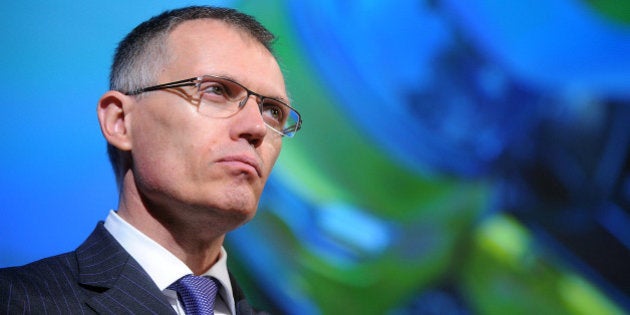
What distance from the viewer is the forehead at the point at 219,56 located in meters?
1.17

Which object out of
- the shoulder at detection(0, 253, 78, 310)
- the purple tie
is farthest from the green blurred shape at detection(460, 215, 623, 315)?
the shoulder at detection(0, 253, 78, 310)

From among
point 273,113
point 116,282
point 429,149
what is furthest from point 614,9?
point 116,282

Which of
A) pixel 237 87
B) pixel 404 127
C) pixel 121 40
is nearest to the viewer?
pixel 237 87

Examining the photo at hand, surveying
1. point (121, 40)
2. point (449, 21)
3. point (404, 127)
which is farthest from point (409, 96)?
point (121, 40)

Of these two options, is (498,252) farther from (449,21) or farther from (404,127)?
(449,21)

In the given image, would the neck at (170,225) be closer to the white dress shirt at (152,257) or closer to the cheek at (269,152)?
the white dress shirt at (152,257)

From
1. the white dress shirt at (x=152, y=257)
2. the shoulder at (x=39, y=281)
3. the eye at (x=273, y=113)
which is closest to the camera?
the shoulder at (x=39, y=281)

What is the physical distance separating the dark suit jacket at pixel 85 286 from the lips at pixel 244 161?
0.22 m

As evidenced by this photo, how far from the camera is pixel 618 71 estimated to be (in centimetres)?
146

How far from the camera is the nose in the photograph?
3.69ft

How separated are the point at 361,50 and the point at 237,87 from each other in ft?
1.33

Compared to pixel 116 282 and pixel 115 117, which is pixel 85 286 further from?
pixel 115 117

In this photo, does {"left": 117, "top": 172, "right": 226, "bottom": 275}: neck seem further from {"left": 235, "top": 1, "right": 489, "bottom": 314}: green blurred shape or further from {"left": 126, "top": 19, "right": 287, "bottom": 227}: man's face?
{"left": 235, "top": 1, "right": 489, "bottom": 314}: green blurred shape

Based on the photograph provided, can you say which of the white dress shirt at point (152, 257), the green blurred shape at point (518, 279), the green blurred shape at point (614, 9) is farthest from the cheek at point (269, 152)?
the green blurred shape at point (614, 9)
